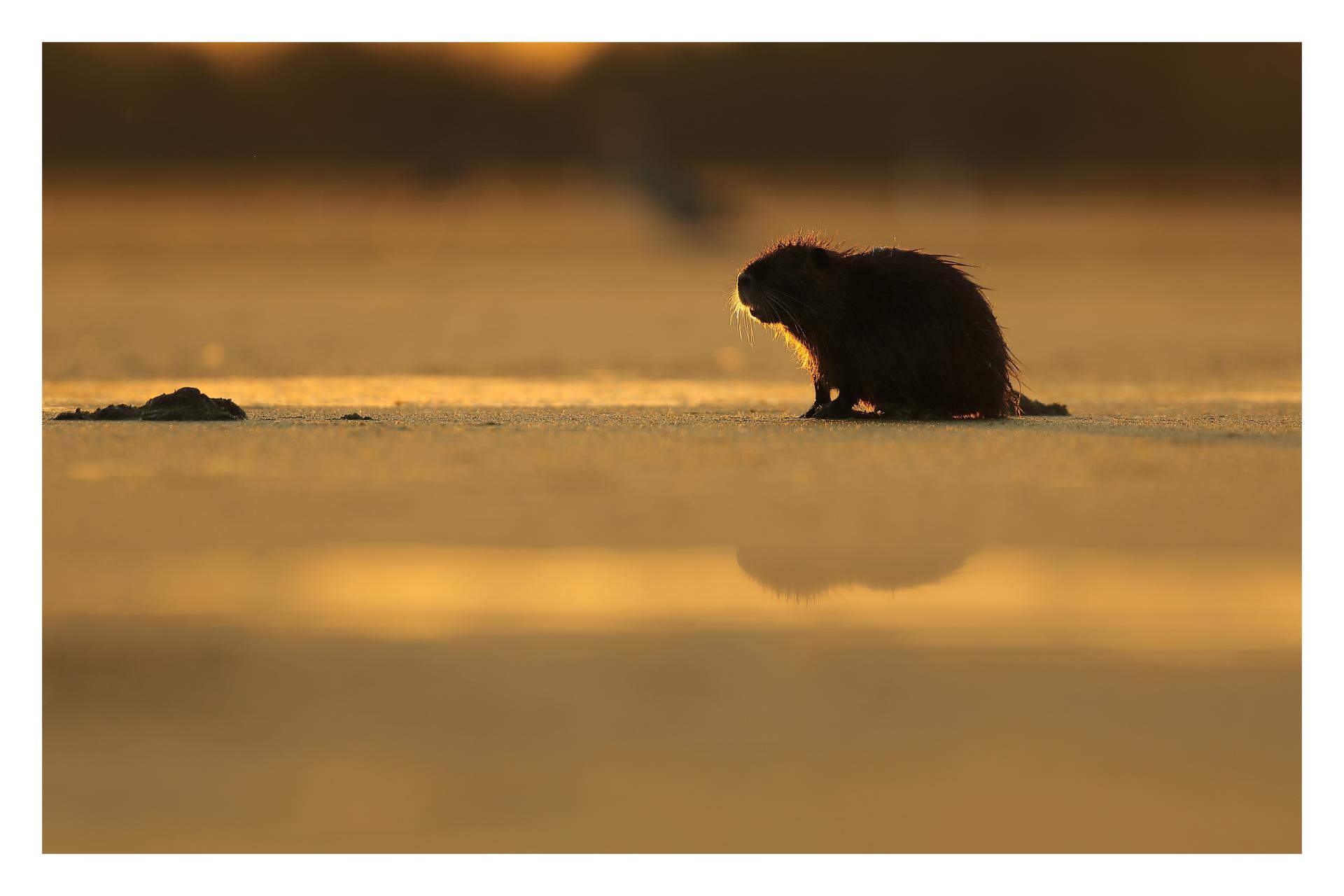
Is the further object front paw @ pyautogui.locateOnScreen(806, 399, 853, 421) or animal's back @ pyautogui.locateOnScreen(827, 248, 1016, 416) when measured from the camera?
front paw @ pyautogui.locateOnScreen(806, 399, 853, 421)

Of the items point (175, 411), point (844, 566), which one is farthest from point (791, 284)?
point (844, 566)

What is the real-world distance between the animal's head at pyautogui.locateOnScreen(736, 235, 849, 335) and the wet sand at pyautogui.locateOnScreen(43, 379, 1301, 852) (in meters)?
1.66

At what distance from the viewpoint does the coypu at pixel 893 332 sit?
944cm

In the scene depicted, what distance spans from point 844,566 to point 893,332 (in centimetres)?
384

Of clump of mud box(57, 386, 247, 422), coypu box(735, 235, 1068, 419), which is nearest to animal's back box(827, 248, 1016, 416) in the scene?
coypu box(735, 235, 1068, 419)

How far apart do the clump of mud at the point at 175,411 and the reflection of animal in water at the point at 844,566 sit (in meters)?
4.22

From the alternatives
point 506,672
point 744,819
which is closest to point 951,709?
point 744,819

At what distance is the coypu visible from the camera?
31.0ft

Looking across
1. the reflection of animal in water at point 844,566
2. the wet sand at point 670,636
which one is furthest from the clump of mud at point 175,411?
the reflection of animal in water at point 844,566

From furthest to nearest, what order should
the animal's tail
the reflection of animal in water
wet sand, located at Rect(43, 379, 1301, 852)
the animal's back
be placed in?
the animal's tail → the animal's back → the reflection of animal in water → wet sand, located at Rect(43, 379, 1301, 852)

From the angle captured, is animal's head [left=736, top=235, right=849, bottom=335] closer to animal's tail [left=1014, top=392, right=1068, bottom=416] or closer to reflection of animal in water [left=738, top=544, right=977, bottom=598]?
animal's tail [left=1014, top=392, right=1068, bottom=416]

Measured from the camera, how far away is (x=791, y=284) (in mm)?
9828

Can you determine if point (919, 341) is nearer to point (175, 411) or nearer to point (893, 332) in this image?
point (893, 332)

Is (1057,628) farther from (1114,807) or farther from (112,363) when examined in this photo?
(112,363)
